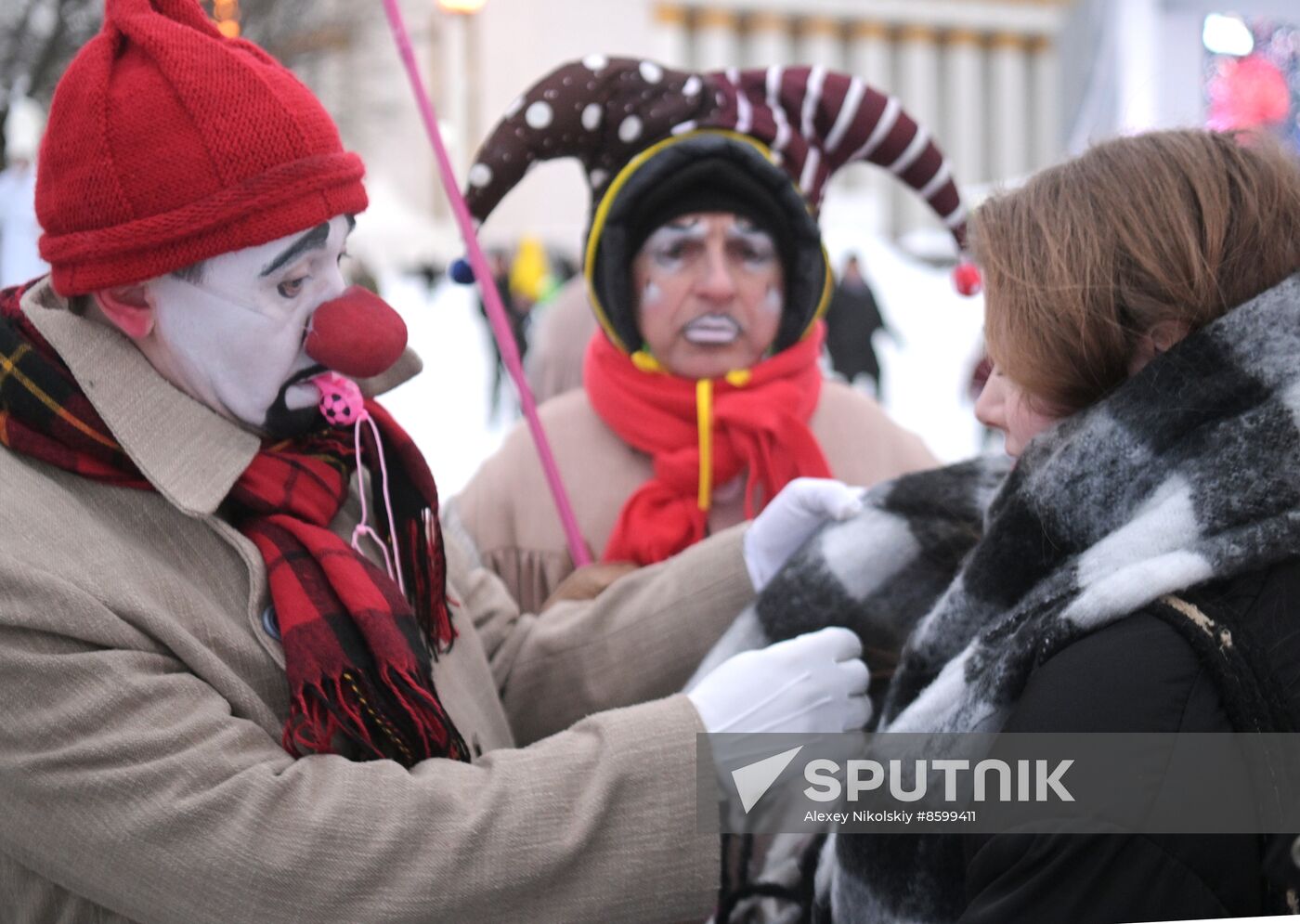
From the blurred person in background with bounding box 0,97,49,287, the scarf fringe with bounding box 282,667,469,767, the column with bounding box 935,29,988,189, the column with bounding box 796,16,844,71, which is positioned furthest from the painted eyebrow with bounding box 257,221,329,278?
the column with bounding box 935,29,988,189

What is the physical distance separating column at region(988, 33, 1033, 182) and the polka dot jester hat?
38.0 meters

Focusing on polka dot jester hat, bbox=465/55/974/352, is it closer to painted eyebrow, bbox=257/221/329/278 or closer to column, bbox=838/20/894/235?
painted eyebrow, bbox=257/221/329/278

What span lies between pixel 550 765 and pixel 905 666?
0.40 m

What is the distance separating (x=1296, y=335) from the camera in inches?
47.3

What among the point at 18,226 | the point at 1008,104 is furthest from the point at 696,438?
the point at 1008,104

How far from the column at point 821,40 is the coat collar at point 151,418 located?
126ft

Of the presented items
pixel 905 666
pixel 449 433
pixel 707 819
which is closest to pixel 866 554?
pixel 905 666

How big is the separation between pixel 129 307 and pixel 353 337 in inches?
9.7

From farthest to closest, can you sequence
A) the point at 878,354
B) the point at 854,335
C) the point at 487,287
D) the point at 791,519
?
1. the point at 878,354
2. the point at 854,335
3. the point at 487,287
4. the point at 791,519

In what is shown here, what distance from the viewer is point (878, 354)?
1326 centimetres

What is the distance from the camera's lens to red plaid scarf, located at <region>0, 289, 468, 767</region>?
147cm

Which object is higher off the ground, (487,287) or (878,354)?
(487,287)

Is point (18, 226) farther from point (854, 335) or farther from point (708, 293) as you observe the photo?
point (854, 335)

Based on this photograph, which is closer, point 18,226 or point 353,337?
point 353,337
